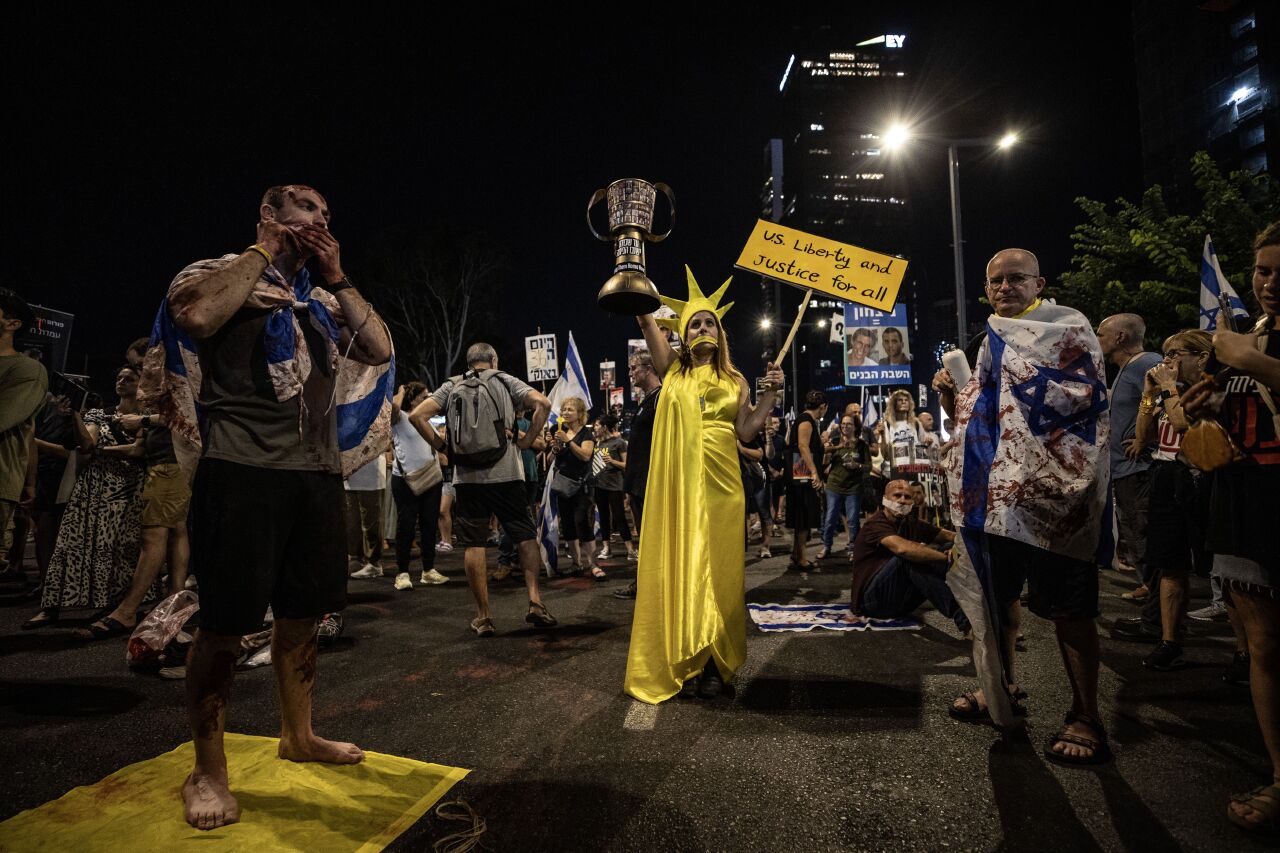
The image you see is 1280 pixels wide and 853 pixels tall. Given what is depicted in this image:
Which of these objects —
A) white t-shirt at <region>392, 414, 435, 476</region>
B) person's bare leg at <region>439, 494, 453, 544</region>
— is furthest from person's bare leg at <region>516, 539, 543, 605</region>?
person's bare leg at <region>439, 494, 453, 544</region>

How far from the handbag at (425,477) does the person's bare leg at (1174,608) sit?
6678 mm

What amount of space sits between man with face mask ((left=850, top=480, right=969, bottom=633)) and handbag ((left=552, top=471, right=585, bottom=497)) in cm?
392

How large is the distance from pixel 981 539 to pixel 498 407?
12.0ft

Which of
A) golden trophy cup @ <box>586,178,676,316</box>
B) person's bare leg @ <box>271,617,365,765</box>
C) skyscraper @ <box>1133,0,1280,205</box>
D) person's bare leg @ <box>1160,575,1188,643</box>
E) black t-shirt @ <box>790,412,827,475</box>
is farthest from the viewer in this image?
skyscraper @ <box>1133,0,1280,205</box>

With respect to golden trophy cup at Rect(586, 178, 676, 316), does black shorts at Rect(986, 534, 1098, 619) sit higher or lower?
lower

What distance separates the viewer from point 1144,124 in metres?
34.9

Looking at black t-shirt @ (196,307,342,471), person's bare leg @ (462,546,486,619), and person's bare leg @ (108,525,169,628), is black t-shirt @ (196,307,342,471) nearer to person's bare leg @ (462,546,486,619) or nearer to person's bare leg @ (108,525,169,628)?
person's bare leg @ (462,546,486,619)

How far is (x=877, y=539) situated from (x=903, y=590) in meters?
A: 0.40

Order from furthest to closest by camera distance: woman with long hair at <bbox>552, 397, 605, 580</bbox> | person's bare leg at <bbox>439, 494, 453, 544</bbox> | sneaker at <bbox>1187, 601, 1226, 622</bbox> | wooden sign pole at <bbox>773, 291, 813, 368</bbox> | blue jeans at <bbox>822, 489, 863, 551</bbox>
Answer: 1. person's bare leg at <bbox>439, 494, 453, 544</bbox>
2. blue jeans at <bbox>822, 489, 863, 551</bbox>
3. woman with long hair at <bbox>552, 397, 605, 580</bbox>
4. sneaker at <bbox>1187, 601, 1226, 622</bbox>
5. wooden sign pole at <bbox>773, 291, 813, 368</bbox>

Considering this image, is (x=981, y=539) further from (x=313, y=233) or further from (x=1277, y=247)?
(x=313, y=233)

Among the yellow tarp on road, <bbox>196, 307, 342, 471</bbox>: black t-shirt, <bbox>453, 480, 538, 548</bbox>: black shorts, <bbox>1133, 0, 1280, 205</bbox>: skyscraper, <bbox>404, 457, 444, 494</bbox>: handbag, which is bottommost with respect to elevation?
the yellow tarp on road

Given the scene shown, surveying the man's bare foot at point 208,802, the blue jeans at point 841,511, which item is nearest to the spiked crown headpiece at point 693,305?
the man's bare foot at point 208,802

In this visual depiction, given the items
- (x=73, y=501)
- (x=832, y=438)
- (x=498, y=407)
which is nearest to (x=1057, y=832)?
(x=498, y=407)

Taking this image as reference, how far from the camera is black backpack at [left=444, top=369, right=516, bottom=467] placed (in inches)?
201
